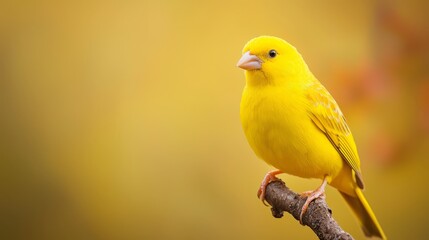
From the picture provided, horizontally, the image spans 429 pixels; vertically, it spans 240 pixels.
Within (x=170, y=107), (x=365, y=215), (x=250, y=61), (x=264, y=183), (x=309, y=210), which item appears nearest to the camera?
(x=309, y=210)

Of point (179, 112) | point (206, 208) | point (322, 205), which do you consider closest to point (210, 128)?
point (179, 112)

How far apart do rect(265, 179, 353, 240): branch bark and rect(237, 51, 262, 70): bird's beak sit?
29 centimetres

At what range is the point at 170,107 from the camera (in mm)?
2180

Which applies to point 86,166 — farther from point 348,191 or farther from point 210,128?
point 348,191

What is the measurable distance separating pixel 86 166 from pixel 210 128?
1.48 ft

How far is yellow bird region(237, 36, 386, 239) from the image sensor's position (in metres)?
1.41

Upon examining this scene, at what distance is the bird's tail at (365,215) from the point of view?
62.8 inches

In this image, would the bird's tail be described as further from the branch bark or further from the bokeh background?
the bokeh background

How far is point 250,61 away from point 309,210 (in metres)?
0.36

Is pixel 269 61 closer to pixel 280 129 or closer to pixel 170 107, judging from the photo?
pixel 280 129

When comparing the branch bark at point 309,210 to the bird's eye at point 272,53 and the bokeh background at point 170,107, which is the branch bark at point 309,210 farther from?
the bokeh background at point 170,107

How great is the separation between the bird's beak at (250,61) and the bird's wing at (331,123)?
0.57ft

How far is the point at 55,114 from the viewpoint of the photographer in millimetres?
2143

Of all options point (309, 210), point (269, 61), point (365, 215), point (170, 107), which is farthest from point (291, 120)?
point (170, 107)
